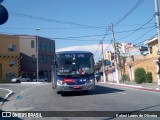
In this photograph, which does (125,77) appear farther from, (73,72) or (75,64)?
(73,72)

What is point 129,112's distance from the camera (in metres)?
12.0

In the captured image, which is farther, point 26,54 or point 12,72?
point 26,54

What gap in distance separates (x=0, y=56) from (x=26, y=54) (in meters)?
9.27

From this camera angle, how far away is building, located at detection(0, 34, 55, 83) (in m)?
66.8

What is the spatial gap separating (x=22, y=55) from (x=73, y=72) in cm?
5459

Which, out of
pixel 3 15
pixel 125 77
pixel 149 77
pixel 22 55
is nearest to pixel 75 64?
pixel 3 15

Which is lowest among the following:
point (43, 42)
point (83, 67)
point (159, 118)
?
point (159, 118)

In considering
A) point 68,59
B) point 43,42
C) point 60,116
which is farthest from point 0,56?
point 60,116

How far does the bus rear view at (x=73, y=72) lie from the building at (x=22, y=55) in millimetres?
46277

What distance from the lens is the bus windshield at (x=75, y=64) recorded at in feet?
68.4

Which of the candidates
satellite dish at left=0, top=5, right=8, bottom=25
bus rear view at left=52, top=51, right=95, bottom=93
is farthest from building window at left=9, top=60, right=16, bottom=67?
satellite dish at left=0, top=5, right=8, bottom=25

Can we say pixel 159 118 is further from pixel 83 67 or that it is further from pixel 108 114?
pixel 83 67

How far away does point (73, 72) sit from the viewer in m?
20.8

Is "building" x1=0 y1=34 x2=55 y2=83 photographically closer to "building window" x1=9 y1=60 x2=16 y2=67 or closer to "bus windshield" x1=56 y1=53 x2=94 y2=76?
"building window" x1=9 y1=60 x2=16 y2=67
